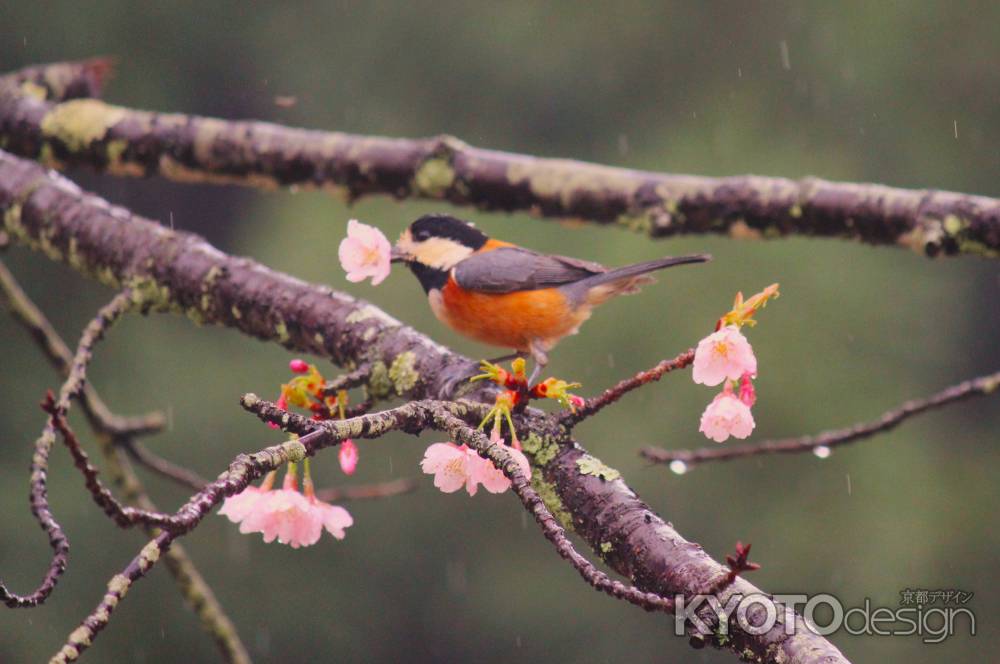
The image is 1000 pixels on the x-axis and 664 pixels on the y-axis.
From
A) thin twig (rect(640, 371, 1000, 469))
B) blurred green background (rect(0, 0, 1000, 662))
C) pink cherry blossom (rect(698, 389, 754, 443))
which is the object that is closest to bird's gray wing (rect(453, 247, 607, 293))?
thin twig (rect(640, 371, 1000, 469))

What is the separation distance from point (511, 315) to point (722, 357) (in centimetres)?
85

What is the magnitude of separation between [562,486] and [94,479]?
59 cm

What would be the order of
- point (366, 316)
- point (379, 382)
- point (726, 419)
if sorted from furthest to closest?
point (366, 316) < point (379, 382) < point (726, 419)

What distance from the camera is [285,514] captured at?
1363 millimetres

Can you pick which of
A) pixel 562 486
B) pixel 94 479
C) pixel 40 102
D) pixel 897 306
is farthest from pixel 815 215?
pixel 897 306

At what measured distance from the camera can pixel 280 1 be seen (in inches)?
545

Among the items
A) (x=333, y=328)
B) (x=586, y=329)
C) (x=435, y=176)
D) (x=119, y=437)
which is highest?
(x=435, y=176)

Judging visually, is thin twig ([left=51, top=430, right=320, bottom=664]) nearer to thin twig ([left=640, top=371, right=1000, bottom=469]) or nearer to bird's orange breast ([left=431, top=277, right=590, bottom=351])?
thin twig ([left=640, top=371, right=1000, bottom=469])

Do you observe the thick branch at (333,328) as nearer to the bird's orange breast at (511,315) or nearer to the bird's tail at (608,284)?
the bird's orange breast at (511,315)

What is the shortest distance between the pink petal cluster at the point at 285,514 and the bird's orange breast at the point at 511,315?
2.31 feet

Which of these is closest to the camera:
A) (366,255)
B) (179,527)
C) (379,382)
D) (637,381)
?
(179,527)

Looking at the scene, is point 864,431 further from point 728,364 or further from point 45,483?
point 45,483

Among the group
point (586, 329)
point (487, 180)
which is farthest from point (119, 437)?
point (586, 329)

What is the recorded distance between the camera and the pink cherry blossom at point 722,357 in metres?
1.18
